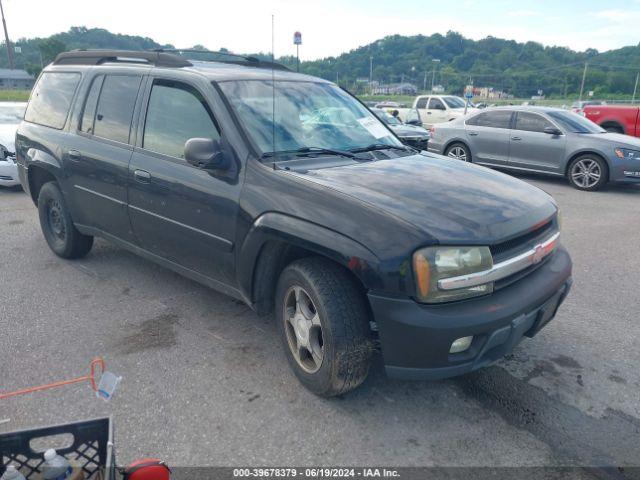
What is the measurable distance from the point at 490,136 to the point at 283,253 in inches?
346

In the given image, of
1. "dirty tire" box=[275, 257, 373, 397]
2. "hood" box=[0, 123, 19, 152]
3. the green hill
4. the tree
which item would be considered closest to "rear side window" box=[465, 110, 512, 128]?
"hood" box=[0, 123, 19, 152]

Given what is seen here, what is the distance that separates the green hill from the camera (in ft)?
213

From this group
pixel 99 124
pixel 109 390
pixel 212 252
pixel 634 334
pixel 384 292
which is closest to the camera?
pixel 109 390

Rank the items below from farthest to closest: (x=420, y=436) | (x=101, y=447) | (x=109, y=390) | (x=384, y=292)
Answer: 1. (x=420, y=436)
2. (x=384, y=292)
3. (x=109, y=390)
4. (x=101, y=447)

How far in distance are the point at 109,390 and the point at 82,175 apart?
8.57 feet

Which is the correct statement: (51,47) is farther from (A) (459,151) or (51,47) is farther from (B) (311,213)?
(B) (311,213)

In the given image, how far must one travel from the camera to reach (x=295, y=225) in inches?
106

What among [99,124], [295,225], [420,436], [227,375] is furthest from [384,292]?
[99,124]

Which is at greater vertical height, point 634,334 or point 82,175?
point 82,175

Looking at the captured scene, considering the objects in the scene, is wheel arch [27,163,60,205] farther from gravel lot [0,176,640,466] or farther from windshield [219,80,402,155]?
windshield [219,80,402,155]

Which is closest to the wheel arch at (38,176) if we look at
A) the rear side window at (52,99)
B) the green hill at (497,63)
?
the rear side window at (52,99)

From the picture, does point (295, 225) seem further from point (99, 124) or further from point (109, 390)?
point (99, 124)

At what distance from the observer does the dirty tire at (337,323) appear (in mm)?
2561

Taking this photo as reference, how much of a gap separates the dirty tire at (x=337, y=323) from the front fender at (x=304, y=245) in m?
0.13
